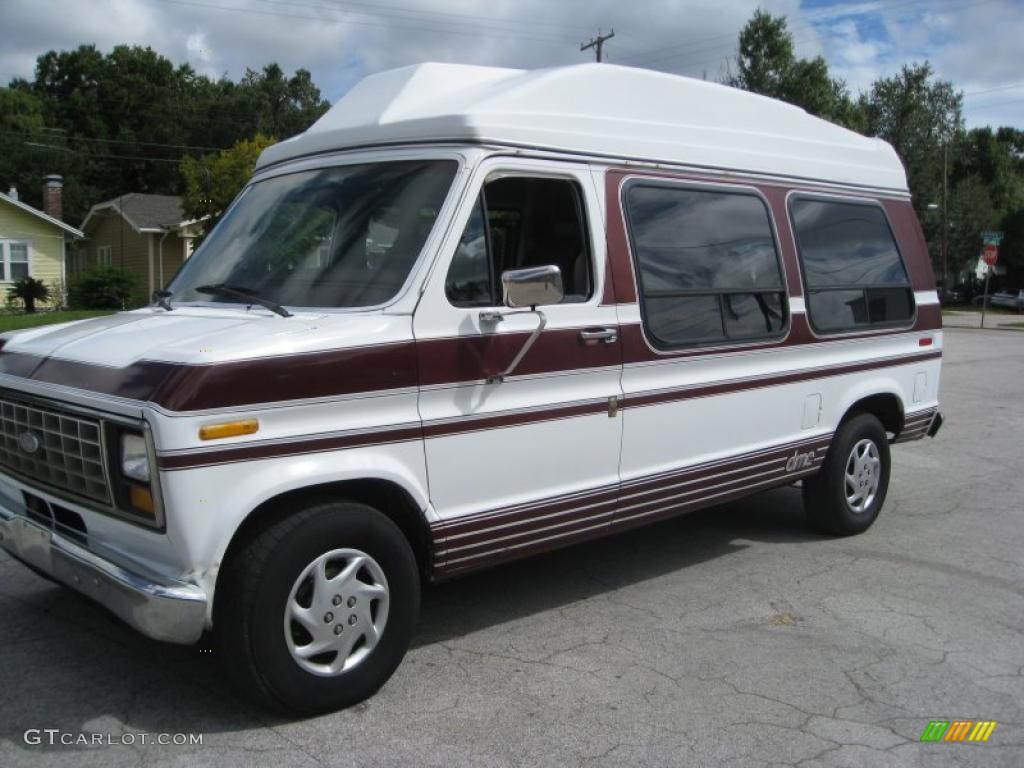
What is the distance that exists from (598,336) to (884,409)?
3.15m

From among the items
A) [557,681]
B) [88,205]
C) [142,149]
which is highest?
[142,149]

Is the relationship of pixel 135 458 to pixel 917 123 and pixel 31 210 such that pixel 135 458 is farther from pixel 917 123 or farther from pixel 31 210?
pixel 917 123

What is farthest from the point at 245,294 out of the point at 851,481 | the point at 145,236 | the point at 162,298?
the point at 145,236

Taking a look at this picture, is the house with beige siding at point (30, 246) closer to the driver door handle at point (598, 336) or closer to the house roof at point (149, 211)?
the house roof at point (149, 211)

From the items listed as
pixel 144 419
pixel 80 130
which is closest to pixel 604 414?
pixel 144 419

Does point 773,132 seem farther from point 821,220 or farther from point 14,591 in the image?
point 14,591

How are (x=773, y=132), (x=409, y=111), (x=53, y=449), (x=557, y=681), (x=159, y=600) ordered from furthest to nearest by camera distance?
(x=773, y=132), (x=409, y=111), (x=557, y=681), (x=53, y=449), (x=159, y=600)

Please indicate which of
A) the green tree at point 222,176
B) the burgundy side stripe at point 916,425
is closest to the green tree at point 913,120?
the green tree at point 222,176

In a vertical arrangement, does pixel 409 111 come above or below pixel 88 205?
below

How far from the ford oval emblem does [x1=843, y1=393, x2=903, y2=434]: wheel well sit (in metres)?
4.89

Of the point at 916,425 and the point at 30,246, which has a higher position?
the point at 30,246

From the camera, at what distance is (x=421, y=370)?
3.84m

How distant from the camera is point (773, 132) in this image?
230 inches

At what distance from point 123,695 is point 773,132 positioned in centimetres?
474
